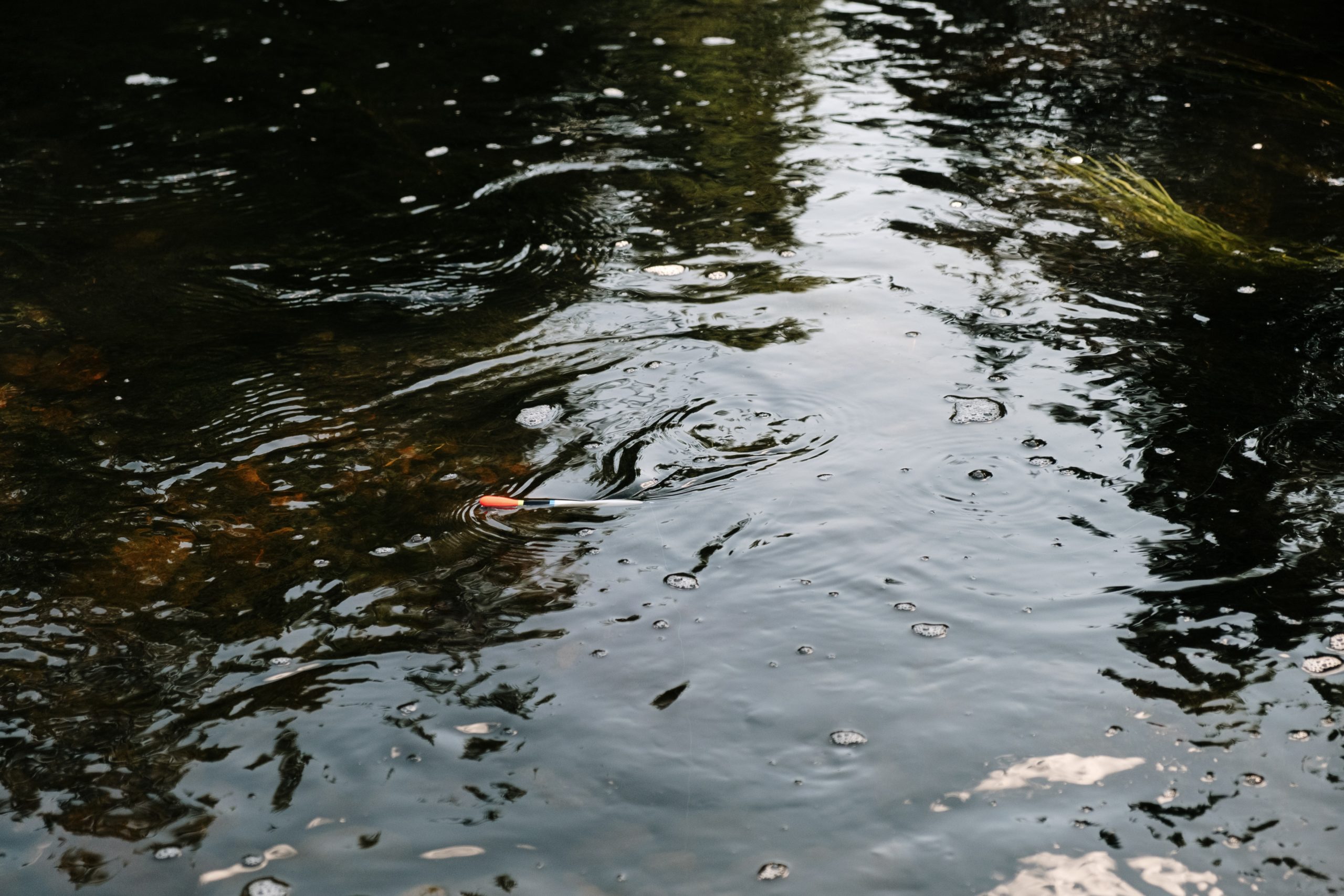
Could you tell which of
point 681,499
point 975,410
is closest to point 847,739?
point 681,499

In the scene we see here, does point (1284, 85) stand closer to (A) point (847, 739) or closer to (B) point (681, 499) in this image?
(B) point (681, 499)

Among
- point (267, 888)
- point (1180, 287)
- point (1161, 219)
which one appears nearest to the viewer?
point (267, 888)

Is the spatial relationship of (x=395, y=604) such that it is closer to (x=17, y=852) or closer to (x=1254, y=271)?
(x=17, y=852)

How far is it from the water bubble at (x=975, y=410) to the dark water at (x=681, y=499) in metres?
0.02

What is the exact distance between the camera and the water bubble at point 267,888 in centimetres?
236

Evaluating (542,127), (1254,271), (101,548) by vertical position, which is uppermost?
(542,127)

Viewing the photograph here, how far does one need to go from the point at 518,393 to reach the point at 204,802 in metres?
1.94

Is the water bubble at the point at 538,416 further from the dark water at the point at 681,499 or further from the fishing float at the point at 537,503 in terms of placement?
the fishing float at the point at 537,503

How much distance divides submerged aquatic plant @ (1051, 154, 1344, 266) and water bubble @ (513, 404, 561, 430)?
283 cm

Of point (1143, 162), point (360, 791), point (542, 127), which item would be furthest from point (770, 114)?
point (360, 791)

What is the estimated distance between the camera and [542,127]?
646cm

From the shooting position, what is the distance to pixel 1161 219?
4.85m

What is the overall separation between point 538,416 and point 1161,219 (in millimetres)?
3086

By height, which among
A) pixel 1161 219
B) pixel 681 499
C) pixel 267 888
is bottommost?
pixel 267 888
